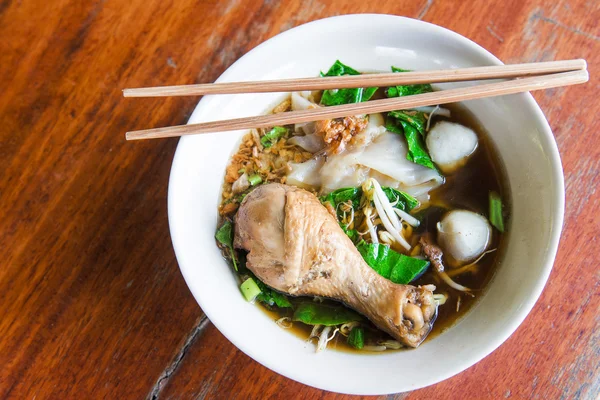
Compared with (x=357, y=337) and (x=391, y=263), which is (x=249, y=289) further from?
(x=391, y=263)

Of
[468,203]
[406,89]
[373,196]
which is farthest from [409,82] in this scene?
[468,203]

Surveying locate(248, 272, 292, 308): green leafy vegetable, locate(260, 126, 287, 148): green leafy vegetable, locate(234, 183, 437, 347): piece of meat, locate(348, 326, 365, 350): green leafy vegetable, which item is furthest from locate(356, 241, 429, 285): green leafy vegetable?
locate(260, 126, 287, 148): green leafy vegetable

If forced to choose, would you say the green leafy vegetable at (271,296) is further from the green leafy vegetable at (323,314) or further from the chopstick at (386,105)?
the chopstick at (386,105)

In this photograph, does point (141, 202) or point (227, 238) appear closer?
point (227, 238)

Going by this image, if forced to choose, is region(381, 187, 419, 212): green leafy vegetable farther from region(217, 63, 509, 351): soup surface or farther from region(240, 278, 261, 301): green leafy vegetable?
region(240, 278, 261, 301): green leafy vegetable

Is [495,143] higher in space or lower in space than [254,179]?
lower

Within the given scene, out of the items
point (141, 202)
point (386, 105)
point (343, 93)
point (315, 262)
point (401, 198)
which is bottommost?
point (401, 198)

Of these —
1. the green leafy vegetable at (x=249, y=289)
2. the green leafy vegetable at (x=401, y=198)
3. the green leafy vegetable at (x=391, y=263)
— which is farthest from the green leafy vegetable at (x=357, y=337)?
the green leafy vegetable at (x=401, y=198)

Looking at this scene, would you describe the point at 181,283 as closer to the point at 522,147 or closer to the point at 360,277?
the point at 360,277
